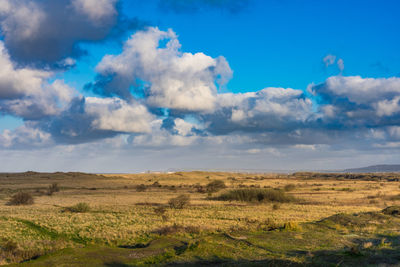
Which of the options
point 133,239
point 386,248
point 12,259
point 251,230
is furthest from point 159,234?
point 386,248

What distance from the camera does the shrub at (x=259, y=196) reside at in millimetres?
46838

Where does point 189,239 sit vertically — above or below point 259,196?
above

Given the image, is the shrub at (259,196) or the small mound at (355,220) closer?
the small mound at (355,220)

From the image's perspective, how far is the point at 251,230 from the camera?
22234mm

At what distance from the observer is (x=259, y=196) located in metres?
48.0

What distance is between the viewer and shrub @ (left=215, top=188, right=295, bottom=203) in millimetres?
46838

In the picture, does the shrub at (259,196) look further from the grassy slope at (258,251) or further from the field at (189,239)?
the grassy slope at (258,251)

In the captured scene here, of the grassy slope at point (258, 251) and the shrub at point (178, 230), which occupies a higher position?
the grassy slope at point (258, 251)

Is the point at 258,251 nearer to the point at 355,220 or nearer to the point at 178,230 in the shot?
the point at 178,230

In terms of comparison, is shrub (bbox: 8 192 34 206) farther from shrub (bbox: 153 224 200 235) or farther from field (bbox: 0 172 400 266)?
shrub (bbox: 153 224 200 235)

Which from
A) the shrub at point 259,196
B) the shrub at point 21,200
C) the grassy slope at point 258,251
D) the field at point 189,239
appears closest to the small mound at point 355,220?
the field at point 189,239

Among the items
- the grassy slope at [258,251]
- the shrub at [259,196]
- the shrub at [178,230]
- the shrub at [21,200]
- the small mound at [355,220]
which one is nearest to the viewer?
the grassy slope at [258,251]

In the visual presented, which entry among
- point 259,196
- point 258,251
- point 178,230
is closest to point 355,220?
point 258,251

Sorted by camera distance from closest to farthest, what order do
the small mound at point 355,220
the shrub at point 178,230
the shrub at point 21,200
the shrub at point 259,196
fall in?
1. the shrub at point 178,230
2. the small mound at point 355,220
3. the shrub at point 21,200
4. the shrub at point 259,196
